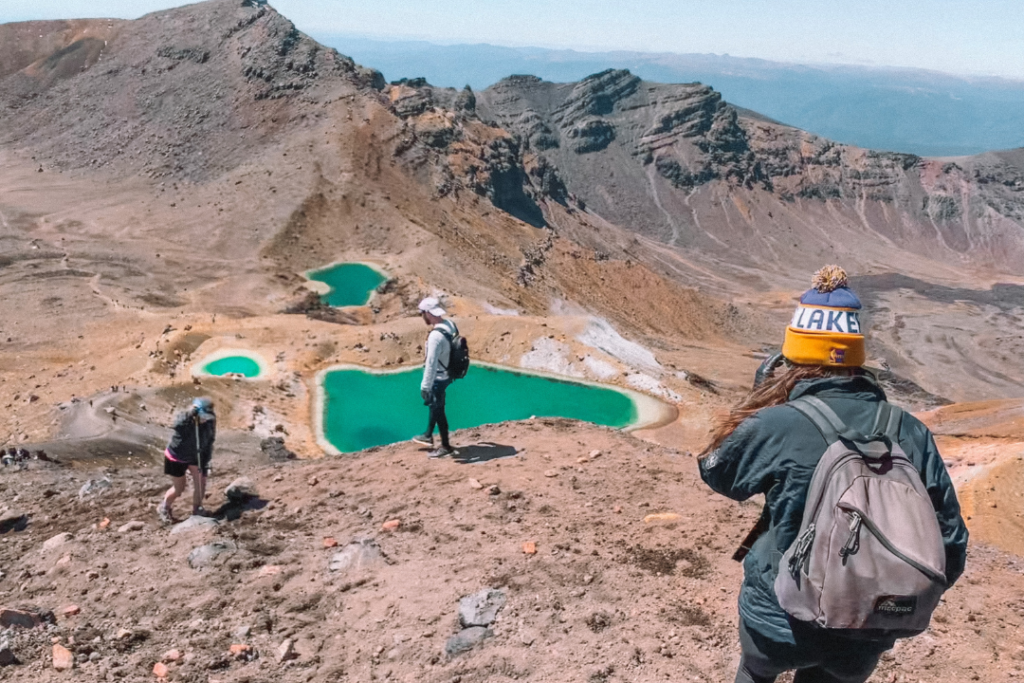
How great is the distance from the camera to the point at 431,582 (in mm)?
7531

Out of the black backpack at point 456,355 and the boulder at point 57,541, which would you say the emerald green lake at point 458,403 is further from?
the boulder at point 57,541

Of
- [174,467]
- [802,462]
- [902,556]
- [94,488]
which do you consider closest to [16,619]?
[174,467]

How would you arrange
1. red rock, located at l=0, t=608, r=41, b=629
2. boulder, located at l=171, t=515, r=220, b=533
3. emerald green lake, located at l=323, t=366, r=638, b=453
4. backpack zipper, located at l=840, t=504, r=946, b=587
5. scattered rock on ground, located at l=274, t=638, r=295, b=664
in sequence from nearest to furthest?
backpack zipper, located at l=840, t=504, r=946, b=587 → scattered rock on ground, located at l=274, t=638, r=295, b=664 → red rock, located at l=0, t=608, r=41, b=629 → boulder, located at l=171, t=515, r=220, b=533 → emerald green lake, located at l=323, t=366, r=638, b=453

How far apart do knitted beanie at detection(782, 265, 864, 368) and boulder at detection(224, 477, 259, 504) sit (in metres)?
8.37

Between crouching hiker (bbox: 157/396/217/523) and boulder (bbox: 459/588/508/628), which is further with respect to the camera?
crouching hiker (bbox: 157/396/217/523)

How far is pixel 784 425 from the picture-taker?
139 inches

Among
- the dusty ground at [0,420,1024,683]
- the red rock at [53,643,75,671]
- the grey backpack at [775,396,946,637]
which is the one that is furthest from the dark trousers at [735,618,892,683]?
the red rock at [53,643,75,671]

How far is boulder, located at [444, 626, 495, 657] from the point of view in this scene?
21.0 ft

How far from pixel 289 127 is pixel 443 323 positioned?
2338 inches

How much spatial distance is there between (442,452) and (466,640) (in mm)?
5477

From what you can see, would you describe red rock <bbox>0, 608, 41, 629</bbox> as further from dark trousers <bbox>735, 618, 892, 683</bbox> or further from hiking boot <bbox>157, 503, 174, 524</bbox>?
dark trousers <bbox>735, 618, 892, 683</bbox>

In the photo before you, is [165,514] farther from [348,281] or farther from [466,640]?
[348,281]

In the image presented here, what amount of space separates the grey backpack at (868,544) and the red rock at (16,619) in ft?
23.1

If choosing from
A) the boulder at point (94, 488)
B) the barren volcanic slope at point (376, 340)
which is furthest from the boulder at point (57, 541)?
the boulder at point (94, 488)
